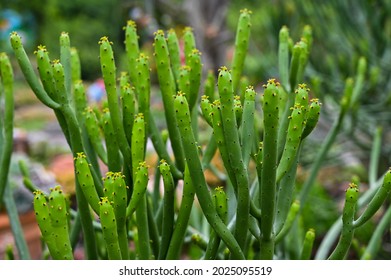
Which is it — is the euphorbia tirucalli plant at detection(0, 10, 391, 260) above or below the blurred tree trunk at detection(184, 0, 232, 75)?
below

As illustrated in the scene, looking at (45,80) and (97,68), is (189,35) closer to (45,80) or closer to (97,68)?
(45,80)

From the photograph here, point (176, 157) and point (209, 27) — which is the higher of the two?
point (209, 27)

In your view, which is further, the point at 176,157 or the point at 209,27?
the point at 209,27

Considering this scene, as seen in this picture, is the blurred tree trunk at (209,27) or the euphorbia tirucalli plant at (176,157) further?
the blurred tree trunk at (209,27)

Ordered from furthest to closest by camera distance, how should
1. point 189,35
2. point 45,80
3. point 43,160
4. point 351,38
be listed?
1. point 43,160
2. point 351,38
3. point 189,35
4. point 45,80

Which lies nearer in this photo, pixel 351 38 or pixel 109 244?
pixel 109 244

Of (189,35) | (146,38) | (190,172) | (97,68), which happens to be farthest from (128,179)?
(97,68)

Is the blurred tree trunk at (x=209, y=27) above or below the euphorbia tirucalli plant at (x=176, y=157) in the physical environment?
above

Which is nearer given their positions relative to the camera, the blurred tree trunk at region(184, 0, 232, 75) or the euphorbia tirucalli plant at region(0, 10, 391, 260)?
the euphorbia tirucalli plant at region(0, 10, 391, 260)
